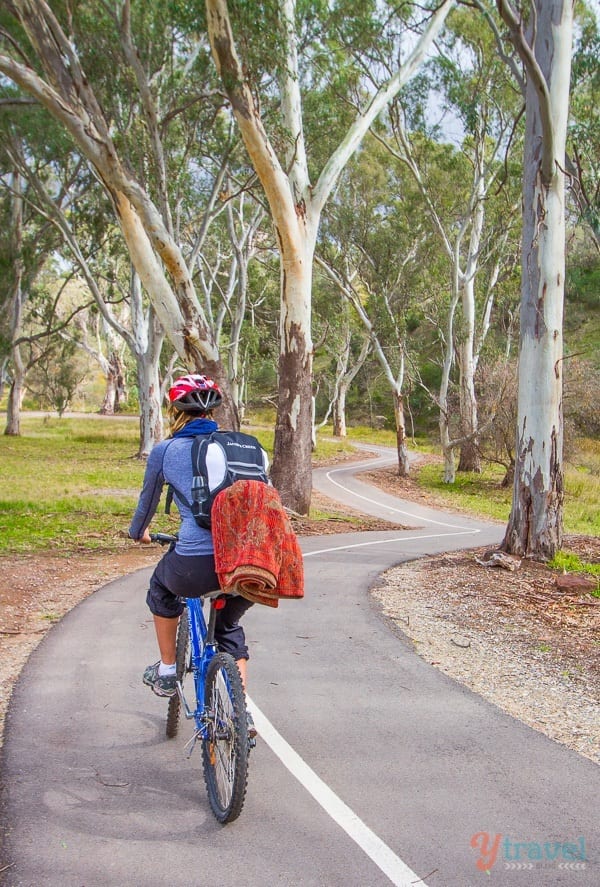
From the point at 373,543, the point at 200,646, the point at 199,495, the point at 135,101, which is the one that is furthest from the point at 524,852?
the point at 135,101

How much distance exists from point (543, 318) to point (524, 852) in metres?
7.87

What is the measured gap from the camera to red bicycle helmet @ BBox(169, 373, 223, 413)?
3.99 meters

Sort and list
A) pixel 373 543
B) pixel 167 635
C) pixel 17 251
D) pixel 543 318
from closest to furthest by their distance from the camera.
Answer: pixel 167 635
pixel 543 318
pixel 373 543
pixel 17 251

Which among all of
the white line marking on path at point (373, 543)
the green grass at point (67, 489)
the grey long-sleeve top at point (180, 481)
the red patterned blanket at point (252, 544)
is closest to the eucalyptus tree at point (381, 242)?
the green grass at point (67, 489)

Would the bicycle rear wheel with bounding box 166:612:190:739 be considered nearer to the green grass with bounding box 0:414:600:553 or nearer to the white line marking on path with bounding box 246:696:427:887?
the white line marking on path with bounding box 246:696:427:887

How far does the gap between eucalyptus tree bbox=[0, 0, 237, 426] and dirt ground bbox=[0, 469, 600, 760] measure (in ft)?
14.1

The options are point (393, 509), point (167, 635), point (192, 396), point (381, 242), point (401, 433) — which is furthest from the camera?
point (401, 433)

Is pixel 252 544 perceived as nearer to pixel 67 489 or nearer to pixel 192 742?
pixel 192 742

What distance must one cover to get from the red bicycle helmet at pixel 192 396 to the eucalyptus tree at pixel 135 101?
9389 mm

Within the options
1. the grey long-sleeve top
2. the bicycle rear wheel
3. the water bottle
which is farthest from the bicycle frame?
the water bottle

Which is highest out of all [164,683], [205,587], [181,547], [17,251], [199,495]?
[17,251]

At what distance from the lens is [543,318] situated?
1010 cm

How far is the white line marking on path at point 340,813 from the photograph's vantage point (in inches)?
120

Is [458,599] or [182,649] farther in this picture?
[458,599]
